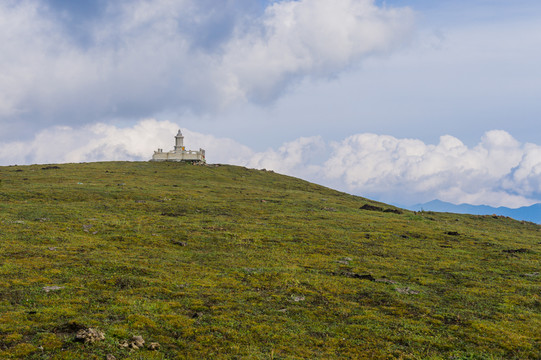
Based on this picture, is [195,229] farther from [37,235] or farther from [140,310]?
[140,310]

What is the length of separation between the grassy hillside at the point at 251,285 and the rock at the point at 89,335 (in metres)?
0.14

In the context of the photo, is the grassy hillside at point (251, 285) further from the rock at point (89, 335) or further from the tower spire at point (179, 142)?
the tower spire at point (179, 142)

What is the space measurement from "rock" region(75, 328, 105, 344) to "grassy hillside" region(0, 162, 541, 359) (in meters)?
0.14

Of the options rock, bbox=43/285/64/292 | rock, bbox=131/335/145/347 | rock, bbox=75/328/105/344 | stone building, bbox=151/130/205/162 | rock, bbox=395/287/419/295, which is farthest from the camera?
stone building, bbox=151/130/205/162

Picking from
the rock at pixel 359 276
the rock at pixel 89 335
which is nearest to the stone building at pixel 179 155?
the rock at pixel 359 276

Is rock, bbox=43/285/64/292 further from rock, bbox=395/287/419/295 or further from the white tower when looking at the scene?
the white tower

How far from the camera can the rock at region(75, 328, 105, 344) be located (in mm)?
16938

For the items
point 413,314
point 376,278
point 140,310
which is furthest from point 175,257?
point 413,314

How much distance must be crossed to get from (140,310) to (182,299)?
10.7 feet

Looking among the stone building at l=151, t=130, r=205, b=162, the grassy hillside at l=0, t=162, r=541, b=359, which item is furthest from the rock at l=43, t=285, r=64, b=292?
the stone building at l=151, t=130, r=205, b=162

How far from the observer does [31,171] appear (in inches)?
3888

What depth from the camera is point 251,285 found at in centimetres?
2830

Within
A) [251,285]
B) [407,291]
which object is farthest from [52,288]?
[407,291]

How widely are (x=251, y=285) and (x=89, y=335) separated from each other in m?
13.0
